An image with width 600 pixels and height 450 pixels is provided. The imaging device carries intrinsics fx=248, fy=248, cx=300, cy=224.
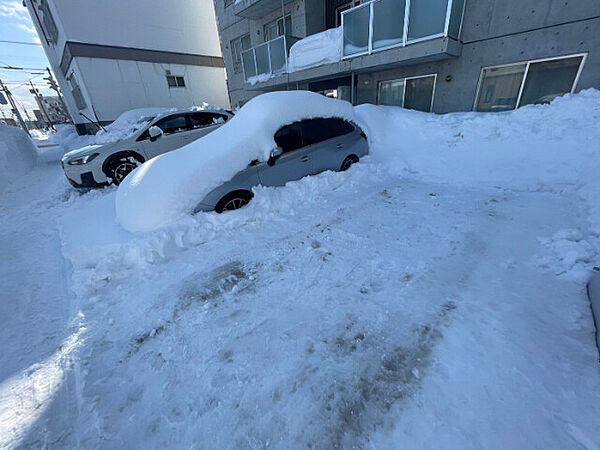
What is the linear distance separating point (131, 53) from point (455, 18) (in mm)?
19345

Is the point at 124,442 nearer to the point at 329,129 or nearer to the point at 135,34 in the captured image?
the point at 329,129

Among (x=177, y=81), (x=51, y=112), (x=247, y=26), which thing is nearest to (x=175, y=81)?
(x=177, y=81)

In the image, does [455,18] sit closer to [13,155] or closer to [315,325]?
[315,325]

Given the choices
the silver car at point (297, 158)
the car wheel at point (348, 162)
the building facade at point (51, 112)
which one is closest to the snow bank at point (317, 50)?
the silver car at point (297, 158)

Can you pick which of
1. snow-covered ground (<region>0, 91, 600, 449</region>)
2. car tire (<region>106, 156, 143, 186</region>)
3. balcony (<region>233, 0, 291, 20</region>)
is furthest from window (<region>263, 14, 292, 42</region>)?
snow-covered ground (<region>0, 91, 600, 449</region>)

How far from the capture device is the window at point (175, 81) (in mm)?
18803

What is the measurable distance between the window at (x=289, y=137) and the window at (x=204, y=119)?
419cm

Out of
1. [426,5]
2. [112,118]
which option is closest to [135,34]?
[112,118]

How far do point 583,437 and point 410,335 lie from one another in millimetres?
1013

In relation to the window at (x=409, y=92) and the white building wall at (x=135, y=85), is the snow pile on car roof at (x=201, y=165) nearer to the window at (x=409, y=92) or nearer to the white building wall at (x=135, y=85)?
the window at (x=409, y=92)

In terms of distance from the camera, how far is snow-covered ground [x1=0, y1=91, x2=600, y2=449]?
1.62 m

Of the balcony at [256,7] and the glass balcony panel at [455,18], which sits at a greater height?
the balcony at [256,7]

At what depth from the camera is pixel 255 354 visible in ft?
6.77

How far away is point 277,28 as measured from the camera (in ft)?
40.6
